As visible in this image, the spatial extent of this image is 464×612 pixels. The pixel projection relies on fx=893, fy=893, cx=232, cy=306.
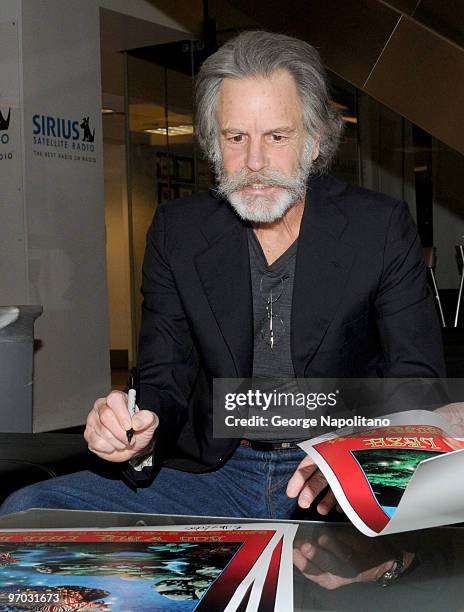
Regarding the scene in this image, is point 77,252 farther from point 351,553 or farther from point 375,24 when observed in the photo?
point 351,553

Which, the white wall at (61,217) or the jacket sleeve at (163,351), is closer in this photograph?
the jacket sleeve at (163,351)

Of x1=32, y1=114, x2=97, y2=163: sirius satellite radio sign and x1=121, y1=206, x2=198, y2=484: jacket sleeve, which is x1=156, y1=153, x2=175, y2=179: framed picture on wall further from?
x1=121, y1=206, x2=198, y2=484: jacket sleeve

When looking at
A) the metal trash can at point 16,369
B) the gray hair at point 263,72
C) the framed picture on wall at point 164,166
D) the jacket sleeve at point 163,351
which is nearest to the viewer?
the jacket sleeve at point 163,351

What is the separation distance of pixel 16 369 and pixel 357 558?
288cm

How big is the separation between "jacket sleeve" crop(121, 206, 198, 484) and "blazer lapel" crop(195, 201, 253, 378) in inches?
3.1

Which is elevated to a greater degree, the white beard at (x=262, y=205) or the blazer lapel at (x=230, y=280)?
the white beard at (x=262, y=205)

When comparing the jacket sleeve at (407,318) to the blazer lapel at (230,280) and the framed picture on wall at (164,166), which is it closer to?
the blazer lapel at (230,280)

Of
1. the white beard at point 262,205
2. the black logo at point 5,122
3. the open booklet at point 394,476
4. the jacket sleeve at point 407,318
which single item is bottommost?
the open booklet at point 394,476

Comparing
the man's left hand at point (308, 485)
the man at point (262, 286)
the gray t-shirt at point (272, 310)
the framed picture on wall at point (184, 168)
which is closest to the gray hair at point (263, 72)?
the man at point (262, 286)

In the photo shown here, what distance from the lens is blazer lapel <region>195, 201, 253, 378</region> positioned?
5.60 ft

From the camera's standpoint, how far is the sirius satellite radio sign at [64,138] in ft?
18.6

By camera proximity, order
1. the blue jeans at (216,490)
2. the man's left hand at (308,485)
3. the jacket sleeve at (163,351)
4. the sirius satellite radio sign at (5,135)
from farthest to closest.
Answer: the sirius satellite radio sign at (5,135) → the jacket sleeve at (163,351) → the blue jeans at (216,490) → the man's left hand at (308,485)

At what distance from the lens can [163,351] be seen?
1.71m

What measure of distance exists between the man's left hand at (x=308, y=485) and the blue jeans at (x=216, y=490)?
0.39m
